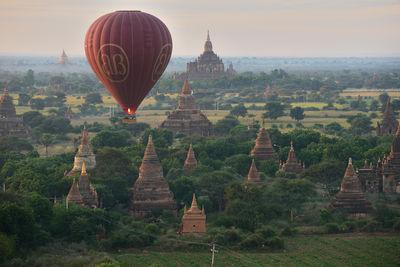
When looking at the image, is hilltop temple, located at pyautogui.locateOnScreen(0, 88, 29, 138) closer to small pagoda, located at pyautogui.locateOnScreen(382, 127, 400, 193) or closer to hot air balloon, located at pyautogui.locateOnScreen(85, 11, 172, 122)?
small pagoda, located at pyautogui.locateOnScreen(382, 127, 400, 193)

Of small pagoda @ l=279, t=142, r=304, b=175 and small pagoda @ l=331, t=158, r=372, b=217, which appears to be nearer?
small pagoda @ l=331, t=158, r=372, b=217

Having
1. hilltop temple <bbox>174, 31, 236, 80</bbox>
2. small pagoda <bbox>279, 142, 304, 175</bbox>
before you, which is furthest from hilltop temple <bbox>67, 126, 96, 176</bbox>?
hilltop temple <bbox>174, 31, 236, 80</bbox>

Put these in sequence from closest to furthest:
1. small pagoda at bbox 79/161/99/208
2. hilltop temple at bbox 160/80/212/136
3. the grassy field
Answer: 1. the grassy field
2. small pagoda at bbox 79/161/99/208
3. hilltop temple at bbox 160/80/212/136

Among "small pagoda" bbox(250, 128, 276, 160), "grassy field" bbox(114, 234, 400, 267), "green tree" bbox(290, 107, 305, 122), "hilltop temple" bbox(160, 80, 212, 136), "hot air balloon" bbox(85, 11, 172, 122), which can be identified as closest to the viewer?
"grassy field" bbox(114, 234, 400, 267)

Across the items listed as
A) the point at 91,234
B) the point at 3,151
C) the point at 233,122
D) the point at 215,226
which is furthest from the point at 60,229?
Result: the point at 233,122

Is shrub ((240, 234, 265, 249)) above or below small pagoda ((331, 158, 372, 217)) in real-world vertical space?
below

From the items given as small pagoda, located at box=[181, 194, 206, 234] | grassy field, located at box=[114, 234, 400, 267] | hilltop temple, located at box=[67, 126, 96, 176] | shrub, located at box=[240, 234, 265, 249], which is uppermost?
hilltop temple, located at box=[67, 126, 96, 176]

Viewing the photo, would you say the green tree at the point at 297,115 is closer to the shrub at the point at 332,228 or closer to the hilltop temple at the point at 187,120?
the hilltop temple at the point at 187,120
